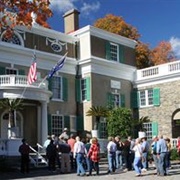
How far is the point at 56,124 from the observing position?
3041cm

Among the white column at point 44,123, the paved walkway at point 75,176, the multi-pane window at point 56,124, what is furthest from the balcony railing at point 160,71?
the paved walkway at point 75,176

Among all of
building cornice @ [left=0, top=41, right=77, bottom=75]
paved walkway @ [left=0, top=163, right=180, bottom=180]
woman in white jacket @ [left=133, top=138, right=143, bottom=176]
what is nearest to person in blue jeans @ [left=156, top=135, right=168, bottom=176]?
paved walkway @ [left=0, top=163, right=180, bottom=180]

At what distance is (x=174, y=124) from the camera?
3288 cm

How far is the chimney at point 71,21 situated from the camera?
35594 mm

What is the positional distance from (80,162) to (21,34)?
13591mm

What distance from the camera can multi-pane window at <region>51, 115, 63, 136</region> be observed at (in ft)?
98.9

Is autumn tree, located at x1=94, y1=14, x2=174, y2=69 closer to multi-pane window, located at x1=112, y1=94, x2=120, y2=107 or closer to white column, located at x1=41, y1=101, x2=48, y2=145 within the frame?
multi-pane window, located at x1=112, y1=94, x2=120, y2=107

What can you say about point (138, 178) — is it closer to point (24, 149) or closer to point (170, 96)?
point (24, 149)

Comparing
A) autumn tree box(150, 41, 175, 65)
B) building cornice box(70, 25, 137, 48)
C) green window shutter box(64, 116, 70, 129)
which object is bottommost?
green window shutter box(64, 116, 70, 129)

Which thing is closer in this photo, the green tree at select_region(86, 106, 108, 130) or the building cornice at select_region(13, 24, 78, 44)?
the building cornice at select_region(13, 24, 78, 44)

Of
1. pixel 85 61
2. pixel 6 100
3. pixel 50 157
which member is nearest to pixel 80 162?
pixel 50 157

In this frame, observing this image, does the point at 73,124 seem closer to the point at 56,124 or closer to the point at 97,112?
the point at 56,124

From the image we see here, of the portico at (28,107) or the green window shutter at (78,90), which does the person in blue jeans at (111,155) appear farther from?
the green window shutter at (78,90)

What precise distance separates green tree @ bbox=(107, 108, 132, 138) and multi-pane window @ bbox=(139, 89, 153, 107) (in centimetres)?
530
